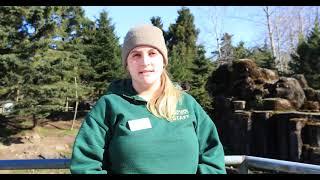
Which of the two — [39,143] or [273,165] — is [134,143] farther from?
[39,143]

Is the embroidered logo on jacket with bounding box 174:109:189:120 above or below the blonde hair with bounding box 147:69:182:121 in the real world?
below

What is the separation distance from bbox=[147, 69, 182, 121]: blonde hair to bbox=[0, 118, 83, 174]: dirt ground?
60.3 feet

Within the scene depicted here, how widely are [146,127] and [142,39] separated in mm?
358

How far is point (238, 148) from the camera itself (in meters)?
21.2

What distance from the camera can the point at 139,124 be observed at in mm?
1780

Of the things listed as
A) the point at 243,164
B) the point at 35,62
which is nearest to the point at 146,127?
the point at 243,164

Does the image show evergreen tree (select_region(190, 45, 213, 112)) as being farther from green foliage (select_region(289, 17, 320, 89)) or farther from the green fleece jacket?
the green fleece jacket

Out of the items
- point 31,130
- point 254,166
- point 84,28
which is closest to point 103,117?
point 254,166

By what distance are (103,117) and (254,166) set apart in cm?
127

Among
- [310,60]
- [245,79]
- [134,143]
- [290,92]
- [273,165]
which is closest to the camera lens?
[134,143]

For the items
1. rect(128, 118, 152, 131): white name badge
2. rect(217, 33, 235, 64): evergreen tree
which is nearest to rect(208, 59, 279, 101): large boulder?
rect(217, 33, 235, 64): evergreen tree

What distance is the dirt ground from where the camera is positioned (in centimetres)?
2141

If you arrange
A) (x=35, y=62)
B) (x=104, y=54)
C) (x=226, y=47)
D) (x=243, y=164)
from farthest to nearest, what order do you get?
1. (x=226, y=47)
2. (x=104, y=54)
3. (x=35, y=62)
4. (x=243, y=164)

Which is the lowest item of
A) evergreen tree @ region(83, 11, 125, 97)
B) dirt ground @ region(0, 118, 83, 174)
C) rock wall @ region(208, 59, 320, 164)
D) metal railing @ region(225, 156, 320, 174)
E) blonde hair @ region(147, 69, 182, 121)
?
dirt ground @ region(0, 118, 83, 174)
